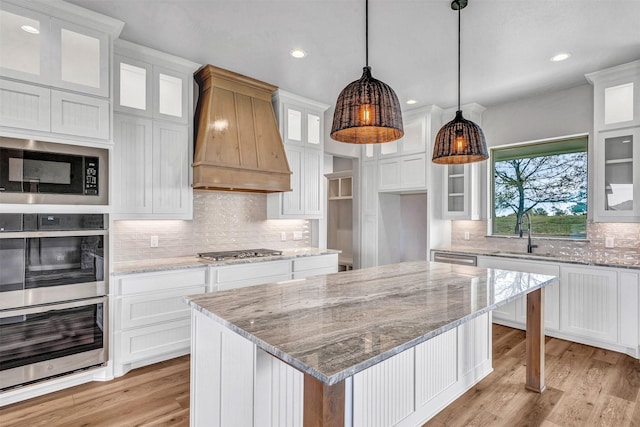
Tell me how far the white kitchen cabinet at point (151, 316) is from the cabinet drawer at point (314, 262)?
1.08 meters

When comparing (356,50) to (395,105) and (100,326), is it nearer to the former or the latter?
(395,105)

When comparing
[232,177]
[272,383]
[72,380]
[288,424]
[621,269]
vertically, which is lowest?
[72,380]

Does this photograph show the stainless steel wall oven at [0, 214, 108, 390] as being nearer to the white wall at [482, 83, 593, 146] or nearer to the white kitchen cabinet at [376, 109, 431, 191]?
the white kitchen cabinet at [376, 109, 431, 191]

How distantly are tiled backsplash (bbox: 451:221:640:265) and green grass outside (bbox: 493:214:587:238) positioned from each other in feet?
0.34

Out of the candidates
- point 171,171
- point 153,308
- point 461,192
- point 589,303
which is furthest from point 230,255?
point 589,303

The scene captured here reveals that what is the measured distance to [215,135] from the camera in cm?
340

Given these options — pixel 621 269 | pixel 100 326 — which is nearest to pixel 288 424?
pixel 100 326

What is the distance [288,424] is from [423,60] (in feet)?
10.5

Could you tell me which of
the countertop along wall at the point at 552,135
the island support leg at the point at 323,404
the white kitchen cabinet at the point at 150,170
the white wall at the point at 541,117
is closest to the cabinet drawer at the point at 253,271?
the white kitchen cabinet at the point at 150,170

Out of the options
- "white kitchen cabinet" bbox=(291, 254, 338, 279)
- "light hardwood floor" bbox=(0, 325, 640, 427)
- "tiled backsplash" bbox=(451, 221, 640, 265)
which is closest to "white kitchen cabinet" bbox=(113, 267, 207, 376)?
"light hardwood floor" bbox=(0, 325, 640, 427)

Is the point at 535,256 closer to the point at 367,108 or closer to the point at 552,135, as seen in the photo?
the point at 552,135

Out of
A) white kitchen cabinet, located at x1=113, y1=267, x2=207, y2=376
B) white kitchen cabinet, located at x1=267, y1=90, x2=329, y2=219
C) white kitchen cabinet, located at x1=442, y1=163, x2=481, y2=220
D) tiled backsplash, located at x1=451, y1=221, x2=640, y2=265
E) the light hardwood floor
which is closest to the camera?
the light hardwood floor

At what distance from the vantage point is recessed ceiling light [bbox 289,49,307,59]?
3.14 metres

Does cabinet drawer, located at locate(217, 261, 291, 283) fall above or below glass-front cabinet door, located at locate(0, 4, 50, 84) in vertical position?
→ below
